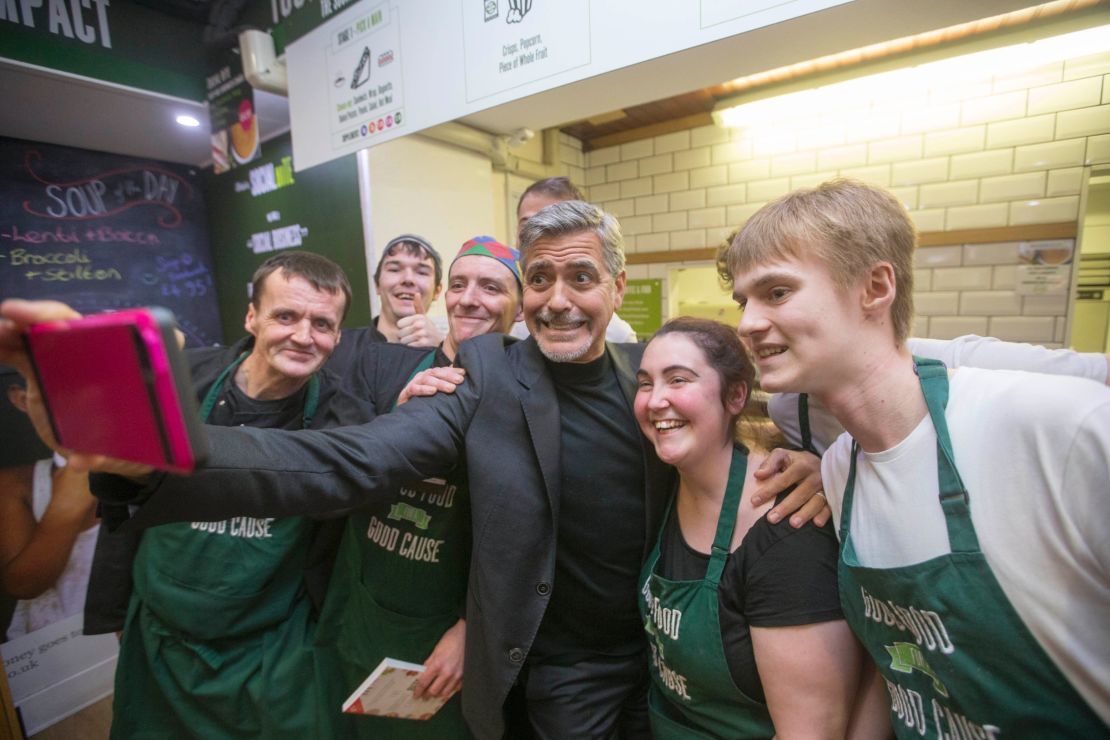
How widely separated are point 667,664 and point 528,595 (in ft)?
1.17

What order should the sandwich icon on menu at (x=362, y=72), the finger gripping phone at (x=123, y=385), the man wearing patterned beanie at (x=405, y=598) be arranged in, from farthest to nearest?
1. the sandwich icon on menu at (x=362, y=72)
2. the man wearing patterned beanie at (x=405, y=598)
3. the finger gripping phone at (x=123, y=385)

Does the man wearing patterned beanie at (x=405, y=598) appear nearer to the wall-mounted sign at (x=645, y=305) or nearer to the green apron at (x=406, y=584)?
the green apron at (x=406, y=584)

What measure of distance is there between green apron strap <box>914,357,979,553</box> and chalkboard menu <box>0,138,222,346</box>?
3.54 metres

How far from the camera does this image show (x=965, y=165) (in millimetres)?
2570

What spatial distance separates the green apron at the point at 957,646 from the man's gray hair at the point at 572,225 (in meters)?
0.76

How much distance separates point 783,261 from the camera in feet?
2.77

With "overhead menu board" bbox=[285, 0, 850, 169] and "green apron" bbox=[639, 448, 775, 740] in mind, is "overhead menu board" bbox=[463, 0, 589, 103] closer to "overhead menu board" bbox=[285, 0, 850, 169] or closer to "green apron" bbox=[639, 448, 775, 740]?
"overhead menu board" bbox=[285, 0, 850, 169]

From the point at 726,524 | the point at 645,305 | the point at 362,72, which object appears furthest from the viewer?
the point at 645,305

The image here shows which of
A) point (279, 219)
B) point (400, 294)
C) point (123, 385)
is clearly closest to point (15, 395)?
point (279, 219)

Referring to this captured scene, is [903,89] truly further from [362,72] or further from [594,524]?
[594,524]

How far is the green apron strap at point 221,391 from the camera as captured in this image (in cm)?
148

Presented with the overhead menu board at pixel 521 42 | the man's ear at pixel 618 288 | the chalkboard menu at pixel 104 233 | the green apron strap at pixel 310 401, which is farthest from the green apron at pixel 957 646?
the chalkboard menu at pixel 104 233

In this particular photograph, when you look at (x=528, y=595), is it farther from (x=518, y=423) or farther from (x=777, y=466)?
(x=777, y=466)

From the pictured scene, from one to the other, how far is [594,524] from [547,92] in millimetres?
1288
